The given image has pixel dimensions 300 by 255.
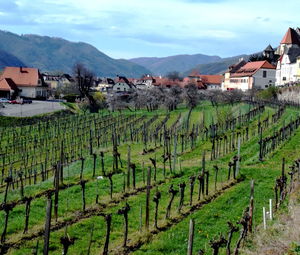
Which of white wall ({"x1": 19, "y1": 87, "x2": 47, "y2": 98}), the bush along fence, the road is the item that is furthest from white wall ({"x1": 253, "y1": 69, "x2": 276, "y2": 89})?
the bush along fence

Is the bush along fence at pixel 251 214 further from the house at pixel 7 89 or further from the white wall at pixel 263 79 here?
the white wall at pixel 263 79

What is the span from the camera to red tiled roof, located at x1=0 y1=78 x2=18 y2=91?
276 feet

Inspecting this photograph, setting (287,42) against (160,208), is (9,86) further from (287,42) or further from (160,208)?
(160,208)

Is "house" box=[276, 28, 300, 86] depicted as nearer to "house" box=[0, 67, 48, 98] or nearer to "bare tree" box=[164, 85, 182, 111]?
"bare tree" box=[164, 85, 182, 111]

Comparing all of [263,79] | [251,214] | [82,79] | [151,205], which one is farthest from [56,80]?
[251,214]

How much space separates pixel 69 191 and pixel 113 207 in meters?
3.00

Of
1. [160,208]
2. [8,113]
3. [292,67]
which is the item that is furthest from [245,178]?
[292,67]

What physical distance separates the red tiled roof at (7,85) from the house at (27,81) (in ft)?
7.43

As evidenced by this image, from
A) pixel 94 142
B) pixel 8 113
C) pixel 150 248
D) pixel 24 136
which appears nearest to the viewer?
pixel 150 248

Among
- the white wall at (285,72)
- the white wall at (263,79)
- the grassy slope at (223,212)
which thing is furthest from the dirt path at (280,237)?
the white wall at (263,79)

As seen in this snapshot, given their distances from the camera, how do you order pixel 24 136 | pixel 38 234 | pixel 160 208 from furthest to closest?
pixel 24 136, pixel 160 208, pixel 38 234

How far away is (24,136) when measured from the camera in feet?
147

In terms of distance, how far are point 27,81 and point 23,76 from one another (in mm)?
2034

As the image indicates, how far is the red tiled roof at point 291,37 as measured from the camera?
3814 inches
